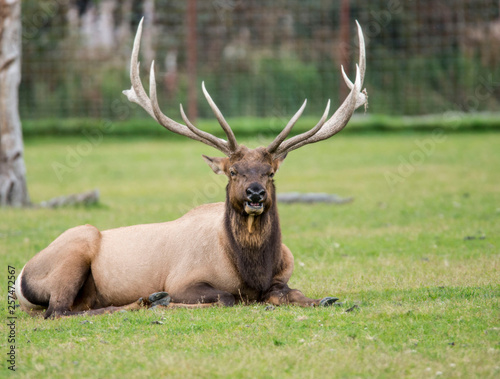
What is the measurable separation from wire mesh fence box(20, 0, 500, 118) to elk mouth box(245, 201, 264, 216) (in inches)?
812

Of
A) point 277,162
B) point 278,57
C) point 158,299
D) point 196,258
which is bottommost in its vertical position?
point 158,299

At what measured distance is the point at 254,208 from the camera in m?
8.29

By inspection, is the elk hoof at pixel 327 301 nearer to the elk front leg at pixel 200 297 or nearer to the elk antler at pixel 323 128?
the elk front leg at pixel 200 297

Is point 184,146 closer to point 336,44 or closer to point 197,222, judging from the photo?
point 336,44

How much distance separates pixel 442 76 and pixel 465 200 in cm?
1415

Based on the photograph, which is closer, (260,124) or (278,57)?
(260,124)

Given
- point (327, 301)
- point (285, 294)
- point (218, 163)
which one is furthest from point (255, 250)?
point (218, 163)

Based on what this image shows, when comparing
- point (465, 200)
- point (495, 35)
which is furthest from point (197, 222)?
point (495, 35)

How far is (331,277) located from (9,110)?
8397mm

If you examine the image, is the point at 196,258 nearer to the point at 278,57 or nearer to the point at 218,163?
the point at 218,163

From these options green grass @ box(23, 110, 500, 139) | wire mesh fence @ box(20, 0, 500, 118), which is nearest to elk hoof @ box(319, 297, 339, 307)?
green grass @ box(23, 110, 500, 139)

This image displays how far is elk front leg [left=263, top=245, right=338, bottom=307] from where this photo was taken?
8203 millimetres

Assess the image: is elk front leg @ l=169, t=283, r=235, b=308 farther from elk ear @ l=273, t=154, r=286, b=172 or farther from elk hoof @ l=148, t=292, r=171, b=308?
elk ear @ l=273, t=154, r=286, b=172

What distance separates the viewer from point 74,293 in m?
8.74
